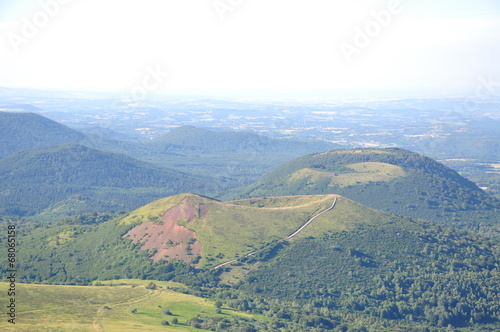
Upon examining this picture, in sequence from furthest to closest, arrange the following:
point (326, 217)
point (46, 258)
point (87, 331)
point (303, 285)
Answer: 1. point (326, 217)
2. point (46, 258)
3. point (303, 285)
4. point (87, 331)

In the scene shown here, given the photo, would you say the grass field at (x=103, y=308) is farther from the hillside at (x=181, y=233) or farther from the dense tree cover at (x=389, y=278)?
the dense tree cover at (x=389, y=278)

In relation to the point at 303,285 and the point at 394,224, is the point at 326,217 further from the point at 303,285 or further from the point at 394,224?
the point at 303,285

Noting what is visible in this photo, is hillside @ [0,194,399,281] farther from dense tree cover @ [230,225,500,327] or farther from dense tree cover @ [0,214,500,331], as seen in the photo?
dense tree cover @ [230,225,500,327]

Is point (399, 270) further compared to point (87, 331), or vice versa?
point (399, 270)

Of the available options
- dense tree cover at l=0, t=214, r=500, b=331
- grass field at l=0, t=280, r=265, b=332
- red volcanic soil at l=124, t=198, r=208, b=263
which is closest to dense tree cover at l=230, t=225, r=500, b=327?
dense tree cover at l=0, t=214, r=500, b=331

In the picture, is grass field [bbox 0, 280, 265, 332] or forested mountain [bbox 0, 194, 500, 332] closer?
grass field [bbox 0, 280, 265, 332]

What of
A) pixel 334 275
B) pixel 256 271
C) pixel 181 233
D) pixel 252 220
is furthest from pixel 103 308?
pixel 252 220

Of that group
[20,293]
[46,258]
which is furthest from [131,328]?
[46,258]
